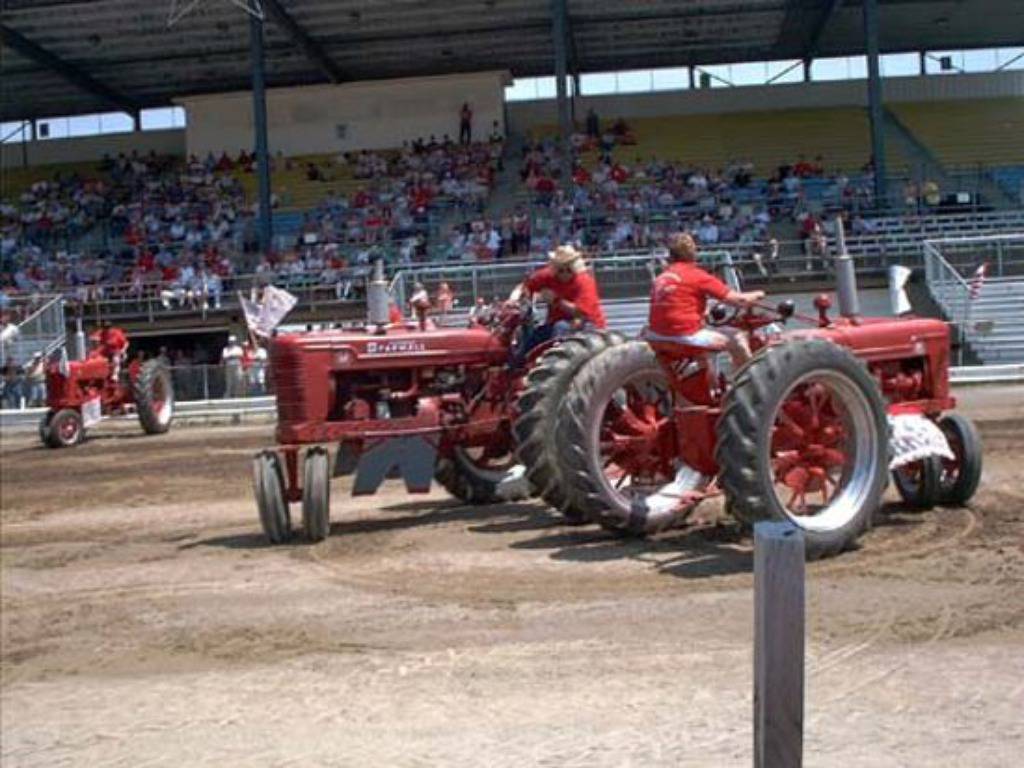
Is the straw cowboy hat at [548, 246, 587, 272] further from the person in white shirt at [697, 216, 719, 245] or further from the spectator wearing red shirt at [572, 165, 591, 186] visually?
the spectator wearing red shirt at [572, 165, 591, 186]

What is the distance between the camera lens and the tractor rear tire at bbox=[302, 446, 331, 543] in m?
8.98

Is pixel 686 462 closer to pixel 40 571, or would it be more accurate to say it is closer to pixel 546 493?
pixel 546 493

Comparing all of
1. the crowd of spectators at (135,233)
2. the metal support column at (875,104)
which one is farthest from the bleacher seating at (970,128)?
the crowd of spectators at (135,233)

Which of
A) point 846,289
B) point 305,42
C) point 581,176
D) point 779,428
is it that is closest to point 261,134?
point 305,42

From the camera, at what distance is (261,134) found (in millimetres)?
34062

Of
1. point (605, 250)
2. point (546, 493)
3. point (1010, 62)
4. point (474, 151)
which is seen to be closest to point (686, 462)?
point (546, 493)

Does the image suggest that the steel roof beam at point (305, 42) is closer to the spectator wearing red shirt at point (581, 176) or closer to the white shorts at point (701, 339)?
the spectator wearing red shirt at point (581, 176)

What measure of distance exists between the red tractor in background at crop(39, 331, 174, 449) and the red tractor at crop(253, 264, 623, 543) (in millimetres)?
10094

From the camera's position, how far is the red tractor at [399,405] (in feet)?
29.7

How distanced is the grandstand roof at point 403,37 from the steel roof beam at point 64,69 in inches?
1.9

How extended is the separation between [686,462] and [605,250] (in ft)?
69.2

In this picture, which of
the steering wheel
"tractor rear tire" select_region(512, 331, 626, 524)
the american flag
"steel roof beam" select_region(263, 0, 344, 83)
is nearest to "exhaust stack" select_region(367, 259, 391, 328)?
"tractor rear tire" select_region(512, 331, 626, 524)

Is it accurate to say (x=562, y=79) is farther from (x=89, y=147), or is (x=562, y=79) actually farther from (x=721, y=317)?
(x=721, y=317)

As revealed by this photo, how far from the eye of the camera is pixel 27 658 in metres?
6.45
